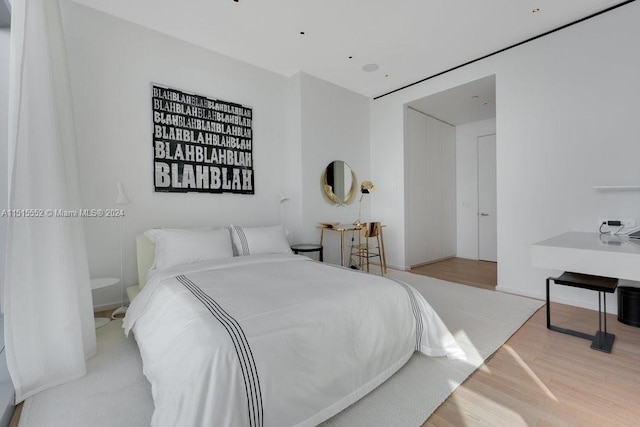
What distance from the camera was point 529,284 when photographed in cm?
315

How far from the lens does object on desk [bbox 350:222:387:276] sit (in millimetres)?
3883

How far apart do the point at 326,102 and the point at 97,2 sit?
2718mm

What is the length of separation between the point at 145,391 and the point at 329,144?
3.57 metres

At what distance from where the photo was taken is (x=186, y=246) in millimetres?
2500

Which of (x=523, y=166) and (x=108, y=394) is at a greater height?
(x=523, y=166)

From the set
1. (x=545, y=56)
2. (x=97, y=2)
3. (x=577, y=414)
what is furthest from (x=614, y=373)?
(x=97, y=2)

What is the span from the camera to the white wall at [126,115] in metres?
2.67

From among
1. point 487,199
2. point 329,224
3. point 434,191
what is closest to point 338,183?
point 329,224

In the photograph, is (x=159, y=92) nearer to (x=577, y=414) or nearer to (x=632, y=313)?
(x=577, y=414)

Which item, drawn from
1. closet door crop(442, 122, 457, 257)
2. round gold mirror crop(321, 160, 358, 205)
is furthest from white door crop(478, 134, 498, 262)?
round gold mirror crop(321, 160, 358, 205)

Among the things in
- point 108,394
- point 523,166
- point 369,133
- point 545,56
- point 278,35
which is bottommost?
point 108,394

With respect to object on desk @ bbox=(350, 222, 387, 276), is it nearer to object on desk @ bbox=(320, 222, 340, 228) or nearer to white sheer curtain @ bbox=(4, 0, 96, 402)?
object on desk @ bbox=(320, 222, 340, 228)

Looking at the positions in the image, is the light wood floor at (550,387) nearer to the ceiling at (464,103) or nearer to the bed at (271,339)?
the bed at (271,339)

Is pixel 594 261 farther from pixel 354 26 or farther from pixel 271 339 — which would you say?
pixel 354 26
